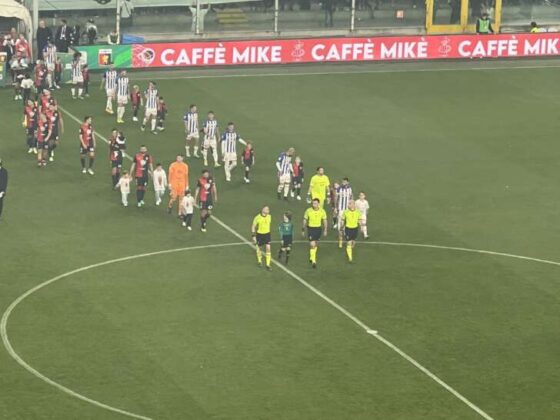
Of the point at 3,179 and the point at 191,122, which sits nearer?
the point at 3,179

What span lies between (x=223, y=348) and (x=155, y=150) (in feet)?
61.8

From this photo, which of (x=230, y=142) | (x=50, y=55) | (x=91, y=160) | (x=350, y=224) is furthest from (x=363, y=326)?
(x=50, y=55)

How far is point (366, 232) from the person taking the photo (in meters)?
43.2

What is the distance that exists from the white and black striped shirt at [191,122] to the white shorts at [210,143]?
112cm

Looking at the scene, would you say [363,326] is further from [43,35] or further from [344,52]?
[344,52]

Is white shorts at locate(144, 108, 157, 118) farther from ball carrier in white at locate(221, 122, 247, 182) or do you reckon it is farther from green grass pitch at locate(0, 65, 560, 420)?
ball carrier in white at locate(221, 122, 247, 182)

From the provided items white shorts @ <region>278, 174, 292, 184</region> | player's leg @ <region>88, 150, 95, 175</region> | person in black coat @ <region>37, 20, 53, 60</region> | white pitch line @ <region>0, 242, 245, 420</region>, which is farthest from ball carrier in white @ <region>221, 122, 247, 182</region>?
Result: person in black coat @ <region>37, 20, 53, 60</region>

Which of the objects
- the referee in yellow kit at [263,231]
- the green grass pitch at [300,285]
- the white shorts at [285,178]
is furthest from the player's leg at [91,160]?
the referee in yellow kit at [263,231]

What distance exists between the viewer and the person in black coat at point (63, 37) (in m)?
63.5

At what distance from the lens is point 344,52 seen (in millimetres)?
68438

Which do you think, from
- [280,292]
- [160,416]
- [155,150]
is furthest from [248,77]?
[160,416]

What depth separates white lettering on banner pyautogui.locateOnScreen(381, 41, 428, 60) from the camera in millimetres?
69312

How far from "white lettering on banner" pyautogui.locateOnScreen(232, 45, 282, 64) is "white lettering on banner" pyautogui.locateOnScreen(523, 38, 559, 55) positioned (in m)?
A: 12.3

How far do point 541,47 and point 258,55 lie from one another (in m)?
14.0
